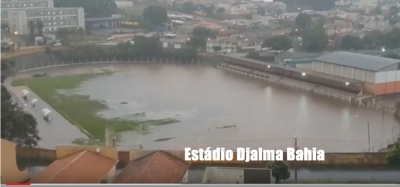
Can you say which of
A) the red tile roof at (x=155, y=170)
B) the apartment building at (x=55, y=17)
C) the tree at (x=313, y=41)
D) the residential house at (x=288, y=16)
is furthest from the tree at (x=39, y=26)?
the tree at (x=313, y=41)

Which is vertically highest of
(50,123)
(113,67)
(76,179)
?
(113,67)

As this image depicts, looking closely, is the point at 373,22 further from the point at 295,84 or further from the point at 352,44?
the point at 295,84

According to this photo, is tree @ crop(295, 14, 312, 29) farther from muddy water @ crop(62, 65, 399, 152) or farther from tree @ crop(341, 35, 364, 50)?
muddy water @ crop(62, 65, 399, 152)

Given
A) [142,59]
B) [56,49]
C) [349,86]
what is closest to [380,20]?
[349,86]

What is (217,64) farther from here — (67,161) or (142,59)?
(67,161)

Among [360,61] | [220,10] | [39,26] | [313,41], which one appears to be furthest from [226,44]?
[39,26]

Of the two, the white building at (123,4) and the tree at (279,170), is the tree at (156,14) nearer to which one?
the white building at (123,4)
